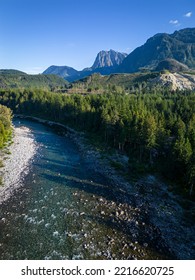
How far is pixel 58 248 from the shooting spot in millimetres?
36406

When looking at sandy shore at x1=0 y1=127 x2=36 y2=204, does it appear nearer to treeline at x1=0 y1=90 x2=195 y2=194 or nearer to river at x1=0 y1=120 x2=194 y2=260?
river at x1=0 y1=120 x2=194 y2=260

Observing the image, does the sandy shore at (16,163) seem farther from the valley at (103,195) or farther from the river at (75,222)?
the river at (75,222)

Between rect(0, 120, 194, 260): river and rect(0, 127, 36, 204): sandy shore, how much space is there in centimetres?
212

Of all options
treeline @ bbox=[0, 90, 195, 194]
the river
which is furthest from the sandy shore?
treeline @ bbox=[0, 90, 195, 194]

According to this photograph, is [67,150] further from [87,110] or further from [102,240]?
[102,240]

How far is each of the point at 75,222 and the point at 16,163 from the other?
119 ft

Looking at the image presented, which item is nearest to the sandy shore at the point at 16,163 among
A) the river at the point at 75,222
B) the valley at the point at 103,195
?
the valley at the point at 103,195

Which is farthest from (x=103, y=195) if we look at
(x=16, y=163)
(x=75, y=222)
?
(x=16, y=163)

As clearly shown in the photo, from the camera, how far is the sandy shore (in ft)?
183

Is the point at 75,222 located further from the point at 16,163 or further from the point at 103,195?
the point at 16,163

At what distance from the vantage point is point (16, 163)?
235 ft

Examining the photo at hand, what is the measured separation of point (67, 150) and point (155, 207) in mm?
48237

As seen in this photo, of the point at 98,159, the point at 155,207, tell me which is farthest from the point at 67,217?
the point at 98,159

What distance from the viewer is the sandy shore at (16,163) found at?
55.8 m
